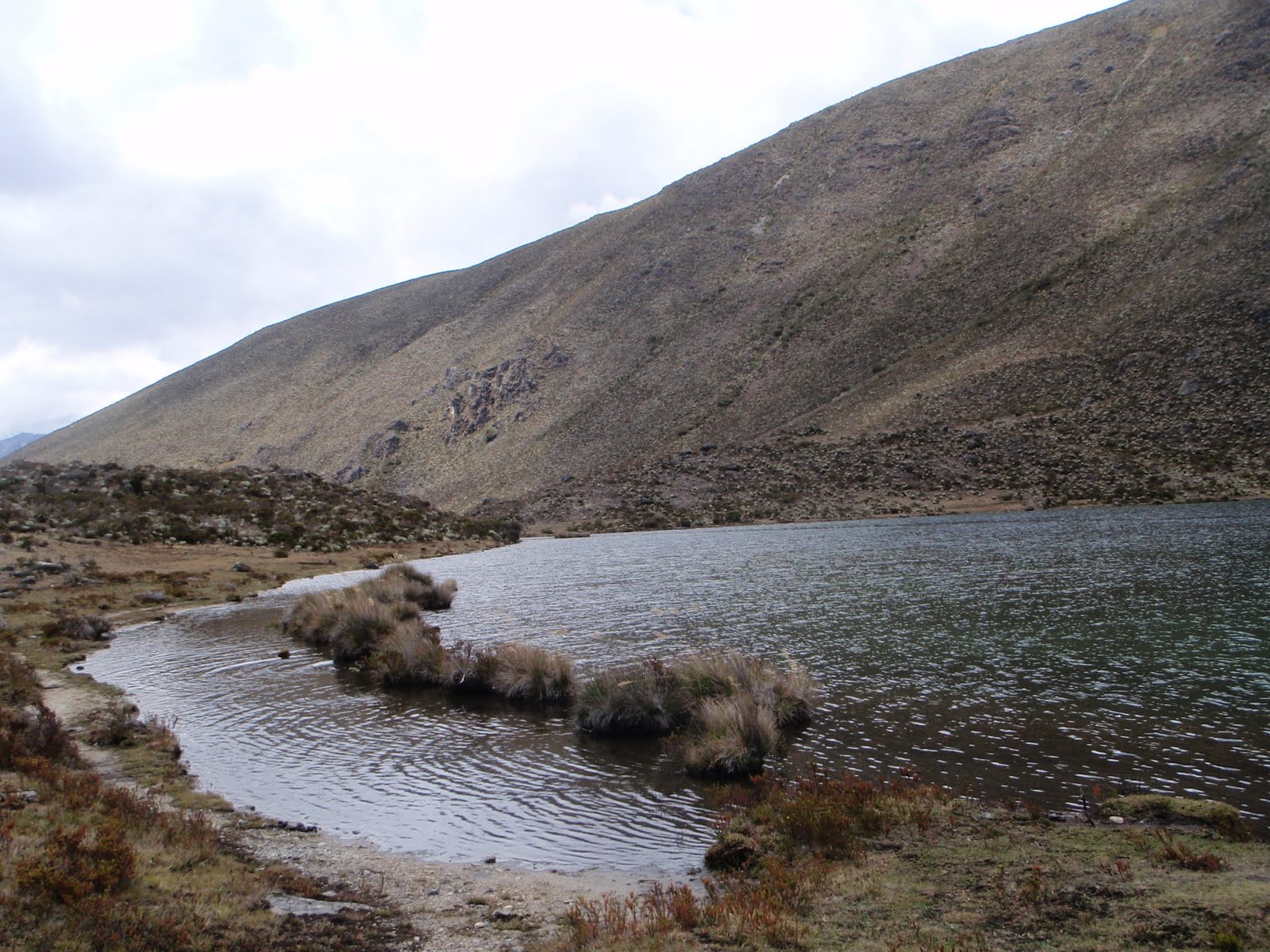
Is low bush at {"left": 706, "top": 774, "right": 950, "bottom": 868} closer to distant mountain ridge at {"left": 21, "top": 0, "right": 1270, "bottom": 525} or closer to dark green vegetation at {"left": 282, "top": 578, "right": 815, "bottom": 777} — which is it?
dark green vegetation at {"left": 282, "top": 578, "right": 815, "bottom": 777}

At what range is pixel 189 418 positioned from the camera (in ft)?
513

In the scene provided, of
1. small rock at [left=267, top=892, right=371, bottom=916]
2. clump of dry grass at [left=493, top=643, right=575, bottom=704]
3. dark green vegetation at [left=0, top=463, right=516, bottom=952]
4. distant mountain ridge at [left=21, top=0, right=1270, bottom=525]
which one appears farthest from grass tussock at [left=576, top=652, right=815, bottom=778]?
distant mountain ridge at [left=21, top=0, right=1270, bottom=525]

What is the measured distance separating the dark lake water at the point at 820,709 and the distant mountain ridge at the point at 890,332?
1556 inches

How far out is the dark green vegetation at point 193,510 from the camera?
151 ft

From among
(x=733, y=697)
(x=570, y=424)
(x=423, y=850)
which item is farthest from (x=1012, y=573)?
(x=570, y=424)

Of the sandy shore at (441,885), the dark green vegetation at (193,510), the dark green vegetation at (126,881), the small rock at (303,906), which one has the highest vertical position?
the dark green vegetation at (193,510)

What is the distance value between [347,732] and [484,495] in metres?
90.5

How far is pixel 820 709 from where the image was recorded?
1472cm

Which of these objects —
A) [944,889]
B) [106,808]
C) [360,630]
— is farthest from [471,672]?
[944,889]

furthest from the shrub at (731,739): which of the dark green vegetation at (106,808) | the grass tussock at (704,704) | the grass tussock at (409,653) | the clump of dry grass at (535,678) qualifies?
the dark green vegetation at (106,808)

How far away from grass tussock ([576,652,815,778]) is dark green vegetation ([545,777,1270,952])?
261 cm

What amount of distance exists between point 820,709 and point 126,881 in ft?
35.5

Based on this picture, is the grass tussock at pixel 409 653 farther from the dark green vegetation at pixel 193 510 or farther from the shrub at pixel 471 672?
the dark green vegetation at pixel 193 510

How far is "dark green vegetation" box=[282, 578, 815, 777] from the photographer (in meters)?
12.5
